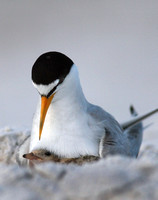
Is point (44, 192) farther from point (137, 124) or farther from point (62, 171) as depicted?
point (137, 124)

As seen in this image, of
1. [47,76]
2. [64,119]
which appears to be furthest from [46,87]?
[64,119]

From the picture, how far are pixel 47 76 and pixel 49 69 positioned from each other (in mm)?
31

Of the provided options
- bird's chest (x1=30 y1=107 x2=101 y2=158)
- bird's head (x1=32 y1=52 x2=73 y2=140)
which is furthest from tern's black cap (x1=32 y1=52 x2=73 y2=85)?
bird's chest (x1=30 y1=107 x2=101 y2=158)

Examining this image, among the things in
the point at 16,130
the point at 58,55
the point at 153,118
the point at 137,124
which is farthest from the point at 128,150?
the point at 153,118

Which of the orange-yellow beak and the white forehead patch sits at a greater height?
the white forehead patch

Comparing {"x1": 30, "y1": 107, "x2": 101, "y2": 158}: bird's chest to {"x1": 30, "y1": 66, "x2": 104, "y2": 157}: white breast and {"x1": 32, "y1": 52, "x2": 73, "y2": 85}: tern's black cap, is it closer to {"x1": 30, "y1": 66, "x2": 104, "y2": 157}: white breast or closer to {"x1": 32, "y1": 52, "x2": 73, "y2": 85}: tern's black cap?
{"x1": 30, "y1": 66, "x2": 104, "y2": 157}: white breast

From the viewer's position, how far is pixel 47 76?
56.9 inches

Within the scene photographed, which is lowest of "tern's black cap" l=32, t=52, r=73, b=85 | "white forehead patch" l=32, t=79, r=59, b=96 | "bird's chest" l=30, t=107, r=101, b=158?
"bird's chest" l=30, t=107, r=101, b=158

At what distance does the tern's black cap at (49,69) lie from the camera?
4.73 ft

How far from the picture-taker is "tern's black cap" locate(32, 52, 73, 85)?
1442 millimetres

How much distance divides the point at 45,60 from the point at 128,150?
0.62m

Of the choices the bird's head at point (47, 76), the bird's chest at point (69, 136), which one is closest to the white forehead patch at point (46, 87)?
the bird's head at point (47, 76)

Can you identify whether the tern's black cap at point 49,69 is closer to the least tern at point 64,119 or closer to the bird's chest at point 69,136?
the least tern at point 64,119

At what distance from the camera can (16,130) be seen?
6.97ft
